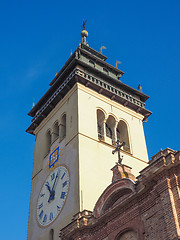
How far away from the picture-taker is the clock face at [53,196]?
84.9 feet

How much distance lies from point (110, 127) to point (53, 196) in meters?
7.56

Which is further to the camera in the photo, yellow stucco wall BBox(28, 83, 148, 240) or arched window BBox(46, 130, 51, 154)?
arched window BBox(46, 130, 51, 154)

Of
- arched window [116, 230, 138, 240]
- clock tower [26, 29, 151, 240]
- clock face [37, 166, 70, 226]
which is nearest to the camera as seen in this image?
arched window [116, 230, 138, 240]

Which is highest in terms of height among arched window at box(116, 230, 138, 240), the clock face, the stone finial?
the clock face

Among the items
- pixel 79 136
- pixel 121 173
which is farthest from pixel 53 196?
pixel 121 173

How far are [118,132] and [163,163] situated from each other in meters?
15.2

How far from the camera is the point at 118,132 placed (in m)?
32.3

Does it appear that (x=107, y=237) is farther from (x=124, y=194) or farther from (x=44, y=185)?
(x=44, y=185)

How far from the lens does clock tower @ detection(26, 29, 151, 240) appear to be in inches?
1004

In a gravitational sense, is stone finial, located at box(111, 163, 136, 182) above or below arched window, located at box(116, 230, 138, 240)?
above

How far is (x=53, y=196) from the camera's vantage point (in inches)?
1061

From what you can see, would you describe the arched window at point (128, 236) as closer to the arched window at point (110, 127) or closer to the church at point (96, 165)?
the church at point (96, 165)

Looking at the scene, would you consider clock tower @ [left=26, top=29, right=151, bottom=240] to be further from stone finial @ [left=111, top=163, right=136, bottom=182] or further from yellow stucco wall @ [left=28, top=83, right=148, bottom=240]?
stone finial @ [left=111, top=163, right=136, bottom=182]

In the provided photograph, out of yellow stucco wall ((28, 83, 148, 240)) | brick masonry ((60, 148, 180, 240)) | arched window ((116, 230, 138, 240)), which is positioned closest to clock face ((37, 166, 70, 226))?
yellow stucco wall ((28, 83, 148, 240))
